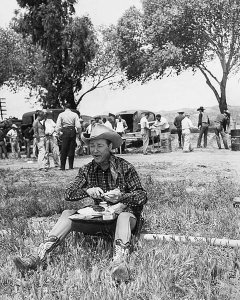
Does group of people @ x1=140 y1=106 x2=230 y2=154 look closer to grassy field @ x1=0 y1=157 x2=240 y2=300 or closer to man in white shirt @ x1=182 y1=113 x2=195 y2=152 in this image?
man in white shirt @ x1=182 y1=113 x2=195 y2=152

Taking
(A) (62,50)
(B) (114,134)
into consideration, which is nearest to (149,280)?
(B) (114,134)

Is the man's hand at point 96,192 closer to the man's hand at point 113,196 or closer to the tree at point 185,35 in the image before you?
the man's hand at point 113,196

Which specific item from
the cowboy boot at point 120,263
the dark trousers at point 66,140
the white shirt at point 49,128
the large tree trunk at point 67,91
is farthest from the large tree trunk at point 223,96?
the cowboy boot at point 120,263

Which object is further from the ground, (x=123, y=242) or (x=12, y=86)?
(x=12, y=86)

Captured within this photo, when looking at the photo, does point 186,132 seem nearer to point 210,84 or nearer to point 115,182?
point 115,182

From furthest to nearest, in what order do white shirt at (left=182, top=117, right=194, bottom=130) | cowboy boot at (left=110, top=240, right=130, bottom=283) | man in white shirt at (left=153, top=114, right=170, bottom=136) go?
man in white shirt at (left=153, top=114, right=170, bottom=136) → white shirt at (left=182, top=117, right=194, bottom=130) → cowboy boot at (left=110, top=240, right=130, bottom=283)

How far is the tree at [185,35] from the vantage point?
32.9 metres

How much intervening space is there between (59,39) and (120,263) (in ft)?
A: 98.6

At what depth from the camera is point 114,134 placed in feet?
15.7

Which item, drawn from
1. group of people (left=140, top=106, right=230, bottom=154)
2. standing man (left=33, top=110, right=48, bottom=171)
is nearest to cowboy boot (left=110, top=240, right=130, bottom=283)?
standing man (left=33, top=110, right=48, bottom=171)

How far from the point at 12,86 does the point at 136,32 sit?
1778cm

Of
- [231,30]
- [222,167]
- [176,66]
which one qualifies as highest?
[231,30]

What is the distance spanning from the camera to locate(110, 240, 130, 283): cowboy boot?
A: 141 inches

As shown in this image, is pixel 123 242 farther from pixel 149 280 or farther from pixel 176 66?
pixel 176 66
